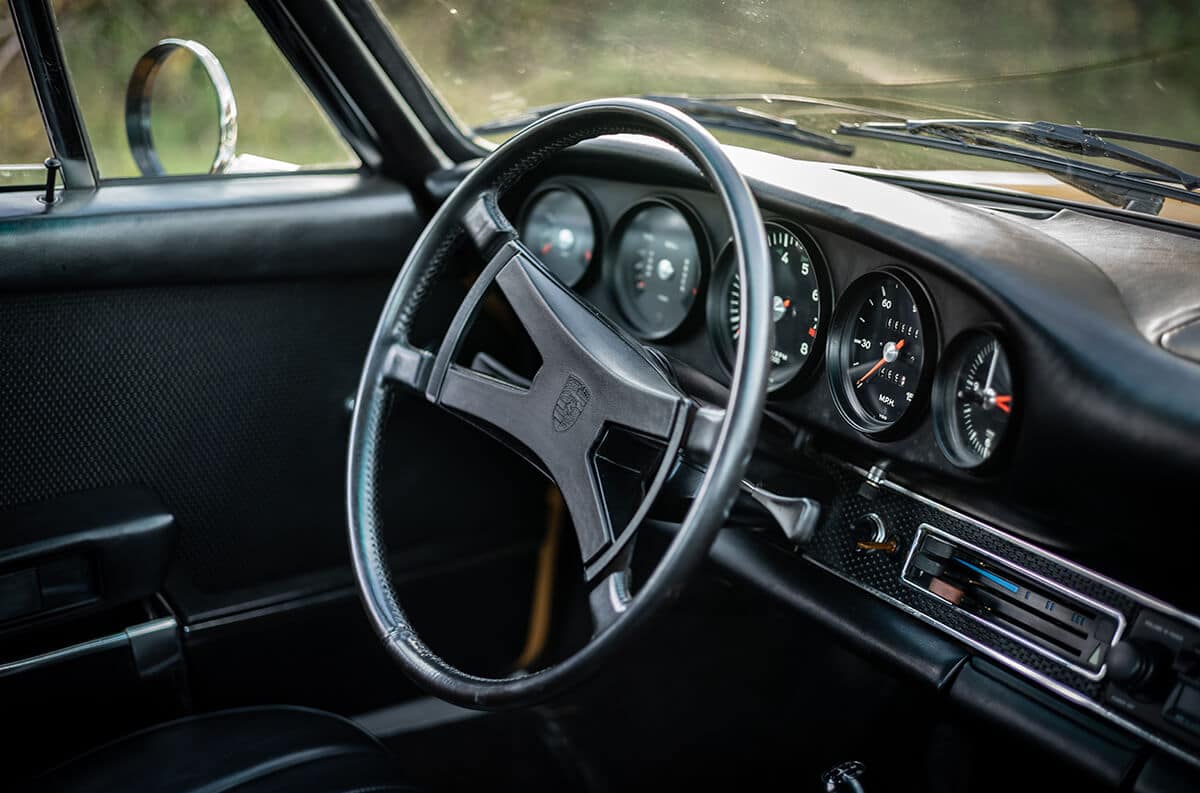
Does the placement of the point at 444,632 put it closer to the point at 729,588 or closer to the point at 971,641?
the point at 729,588

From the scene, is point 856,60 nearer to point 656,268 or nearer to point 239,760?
point 656,268

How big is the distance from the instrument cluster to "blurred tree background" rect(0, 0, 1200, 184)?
28 centimetres

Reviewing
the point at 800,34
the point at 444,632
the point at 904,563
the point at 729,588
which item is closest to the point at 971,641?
the point at 904,563

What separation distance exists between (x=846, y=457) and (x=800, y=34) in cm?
77

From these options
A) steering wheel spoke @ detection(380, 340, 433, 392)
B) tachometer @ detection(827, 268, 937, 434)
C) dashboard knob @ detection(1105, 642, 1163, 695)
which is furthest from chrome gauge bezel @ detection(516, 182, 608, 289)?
dashboard knob @ detection(1105, 642, 1163, 695)

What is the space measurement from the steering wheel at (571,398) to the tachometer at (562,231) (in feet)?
1.71

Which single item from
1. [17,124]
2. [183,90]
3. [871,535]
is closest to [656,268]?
[871,535]

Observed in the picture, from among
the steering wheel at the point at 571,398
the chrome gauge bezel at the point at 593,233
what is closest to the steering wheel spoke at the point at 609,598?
the steering wheel at the point at 571,398

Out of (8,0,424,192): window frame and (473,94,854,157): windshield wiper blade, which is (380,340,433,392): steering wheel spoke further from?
(8,0,424,192): window frame

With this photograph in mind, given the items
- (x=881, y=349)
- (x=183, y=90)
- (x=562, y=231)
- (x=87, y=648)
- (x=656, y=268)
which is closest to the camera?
(x=881, y=349)

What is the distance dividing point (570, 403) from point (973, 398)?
0.51 m

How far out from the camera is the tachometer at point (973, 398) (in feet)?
4.34

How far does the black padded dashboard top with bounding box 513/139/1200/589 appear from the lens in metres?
1.16

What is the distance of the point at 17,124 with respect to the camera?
1797 millimetres
